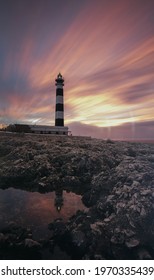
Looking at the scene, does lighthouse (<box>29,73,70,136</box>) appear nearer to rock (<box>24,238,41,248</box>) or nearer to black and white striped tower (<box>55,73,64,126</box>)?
black and white striped tower (<box>55,73,64,126</box>)

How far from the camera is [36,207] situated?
12.7 m

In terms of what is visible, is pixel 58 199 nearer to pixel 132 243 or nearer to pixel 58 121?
pixel 132 243

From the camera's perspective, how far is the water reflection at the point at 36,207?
10.8 metres

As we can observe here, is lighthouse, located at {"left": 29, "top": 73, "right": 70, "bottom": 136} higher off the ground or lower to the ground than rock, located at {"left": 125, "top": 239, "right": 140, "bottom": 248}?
higher

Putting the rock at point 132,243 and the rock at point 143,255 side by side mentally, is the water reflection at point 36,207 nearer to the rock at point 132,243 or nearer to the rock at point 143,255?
the rock at point 132,243

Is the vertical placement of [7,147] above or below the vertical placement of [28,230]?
above

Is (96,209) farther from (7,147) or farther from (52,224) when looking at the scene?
(7,147)

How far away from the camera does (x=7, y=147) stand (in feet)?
81.4

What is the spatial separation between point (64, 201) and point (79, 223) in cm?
340

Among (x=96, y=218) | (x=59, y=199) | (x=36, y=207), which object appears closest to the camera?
(x=96, y=218)

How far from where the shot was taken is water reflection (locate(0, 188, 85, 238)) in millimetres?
10836

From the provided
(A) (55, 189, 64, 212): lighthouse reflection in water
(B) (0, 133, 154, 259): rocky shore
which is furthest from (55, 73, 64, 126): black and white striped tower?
(A) (55, 189, 64, 212): lighthouse reflection in water

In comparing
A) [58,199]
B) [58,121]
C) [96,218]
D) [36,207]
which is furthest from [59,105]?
[96,218]
